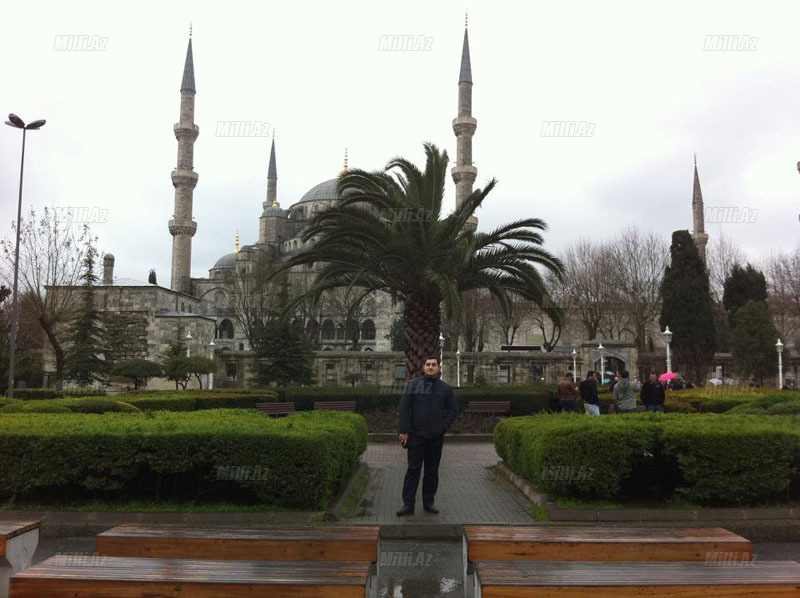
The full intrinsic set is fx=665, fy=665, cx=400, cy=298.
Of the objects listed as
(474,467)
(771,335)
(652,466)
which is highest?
(771,335)

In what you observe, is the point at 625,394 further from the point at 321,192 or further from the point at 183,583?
the point at 321,192

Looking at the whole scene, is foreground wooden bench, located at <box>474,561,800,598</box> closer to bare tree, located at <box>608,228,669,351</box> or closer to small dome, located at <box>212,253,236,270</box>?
bare tree, located at <box>608,228,669,351</box>

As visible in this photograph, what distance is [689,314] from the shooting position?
120 feet

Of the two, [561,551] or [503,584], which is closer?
[503,584]

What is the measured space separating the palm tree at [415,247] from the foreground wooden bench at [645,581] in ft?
39.7

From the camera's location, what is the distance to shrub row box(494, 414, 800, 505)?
22.0ft

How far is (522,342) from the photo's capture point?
71375 millimetres

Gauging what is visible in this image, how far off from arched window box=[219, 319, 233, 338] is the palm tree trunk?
54398mm

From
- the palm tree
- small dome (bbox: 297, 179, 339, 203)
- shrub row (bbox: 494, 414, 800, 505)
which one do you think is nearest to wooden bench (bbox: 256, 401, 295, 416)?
Result: the palm tree

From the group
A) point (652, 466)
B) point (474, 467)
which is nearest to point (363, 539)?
point (652, 466)

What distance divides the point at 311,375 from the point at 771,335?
2260 centimetres

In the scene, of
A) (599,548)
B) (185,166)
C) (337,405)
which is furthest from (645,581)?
(185,166)

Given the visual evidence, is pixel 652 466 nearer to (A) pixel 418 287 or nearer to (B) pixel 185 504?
(B) pixel 185 504

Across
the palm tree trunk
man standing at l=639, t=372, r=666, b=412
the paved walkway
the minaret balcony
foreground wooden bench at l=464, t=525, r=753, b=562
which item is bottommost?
the paved walkway
